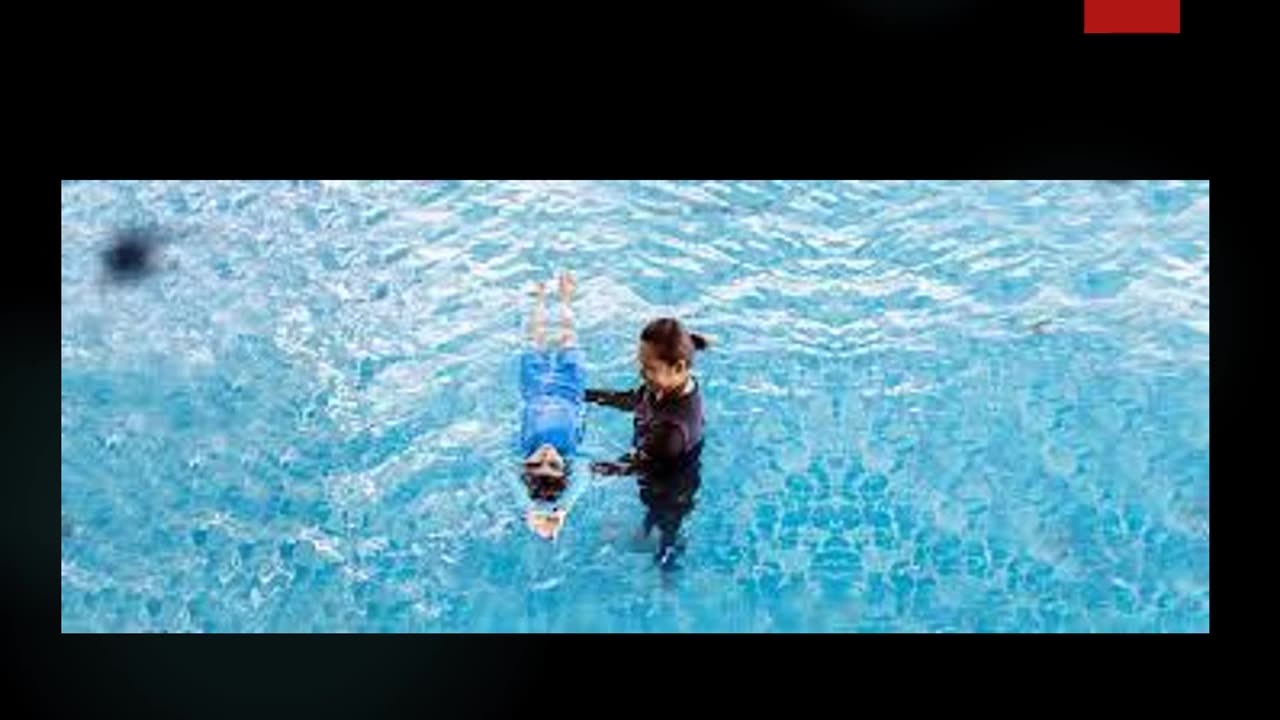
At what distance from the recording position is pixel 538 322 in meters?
4.95

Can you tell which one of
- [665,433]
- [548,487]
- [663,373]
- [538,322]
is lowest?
[548,487]

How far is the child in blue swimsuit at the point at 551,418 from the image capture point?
491cm

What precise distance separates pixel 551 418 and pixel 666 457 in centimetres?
32

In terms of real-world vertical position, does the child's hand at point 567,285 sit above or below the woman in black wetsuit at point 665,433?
above

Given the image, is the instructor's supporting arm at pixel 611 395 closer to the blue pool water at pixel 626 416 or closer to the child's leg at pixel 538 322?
the blue pool water at pixel 626 416

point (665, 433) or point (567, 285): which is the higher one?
point (567, 285)
